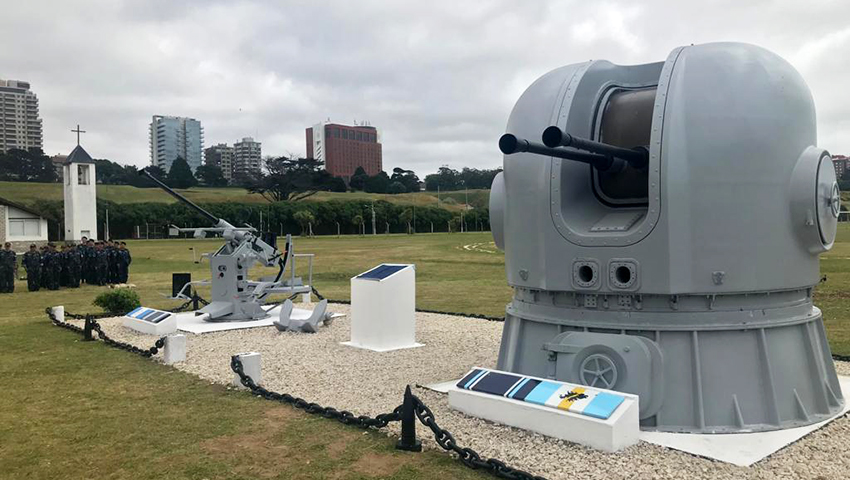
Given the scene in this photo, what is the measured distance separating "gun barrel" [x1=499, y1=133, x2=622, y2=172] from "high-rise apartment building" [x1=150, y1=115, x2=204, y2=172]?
6485 inches

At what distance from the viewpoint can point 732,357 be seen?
232 inches

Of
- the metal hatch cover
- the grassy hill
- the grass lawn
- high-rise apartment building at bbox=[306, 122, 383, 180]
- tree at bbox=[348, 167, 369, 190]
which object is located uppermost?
high-rise apartment building at bbox=[306, 122, 383, 180]

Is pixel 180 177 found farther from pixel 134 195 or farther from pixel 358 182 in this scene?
pixel 358 182

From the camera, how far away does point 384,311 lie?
Answer: 10.7 m

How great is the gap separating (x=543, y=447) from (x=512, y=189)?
2.52 meters

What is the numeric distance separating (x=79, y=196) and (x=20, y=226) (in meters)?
3.35

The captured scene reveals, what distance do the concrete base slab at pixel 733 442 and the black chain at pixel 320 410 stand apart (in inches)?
83.8

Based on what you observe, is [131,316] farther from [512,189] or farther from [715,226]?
[715,226]

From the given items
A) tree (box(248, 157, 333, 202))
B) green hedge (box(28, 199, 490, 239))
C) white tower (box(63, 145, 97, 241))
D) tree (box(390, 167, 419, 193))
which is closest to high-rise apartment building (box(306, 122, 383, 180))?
tree (box(390, 167, 419, 193))

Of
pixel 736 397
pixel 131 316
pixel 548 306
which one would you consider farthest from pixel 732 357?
pixel 131 316

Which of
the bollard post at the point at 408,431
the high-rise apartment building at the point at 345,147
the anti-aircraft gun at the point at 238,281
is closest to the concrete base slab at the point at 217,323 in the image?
the anti-aircraft gun at the point at 238,281

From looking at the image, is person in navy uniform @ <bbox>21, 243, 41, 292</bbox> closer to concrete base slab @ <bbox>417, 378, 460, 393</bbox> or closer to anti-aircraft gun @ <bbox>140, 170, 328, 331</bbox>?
anti-aircraft gun @ <bbox>140, 170, 328, 331</bbox>

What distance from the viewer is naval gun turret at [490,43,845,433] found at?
5828 mm

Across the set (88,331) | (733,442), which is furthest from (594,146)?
(88,331)
